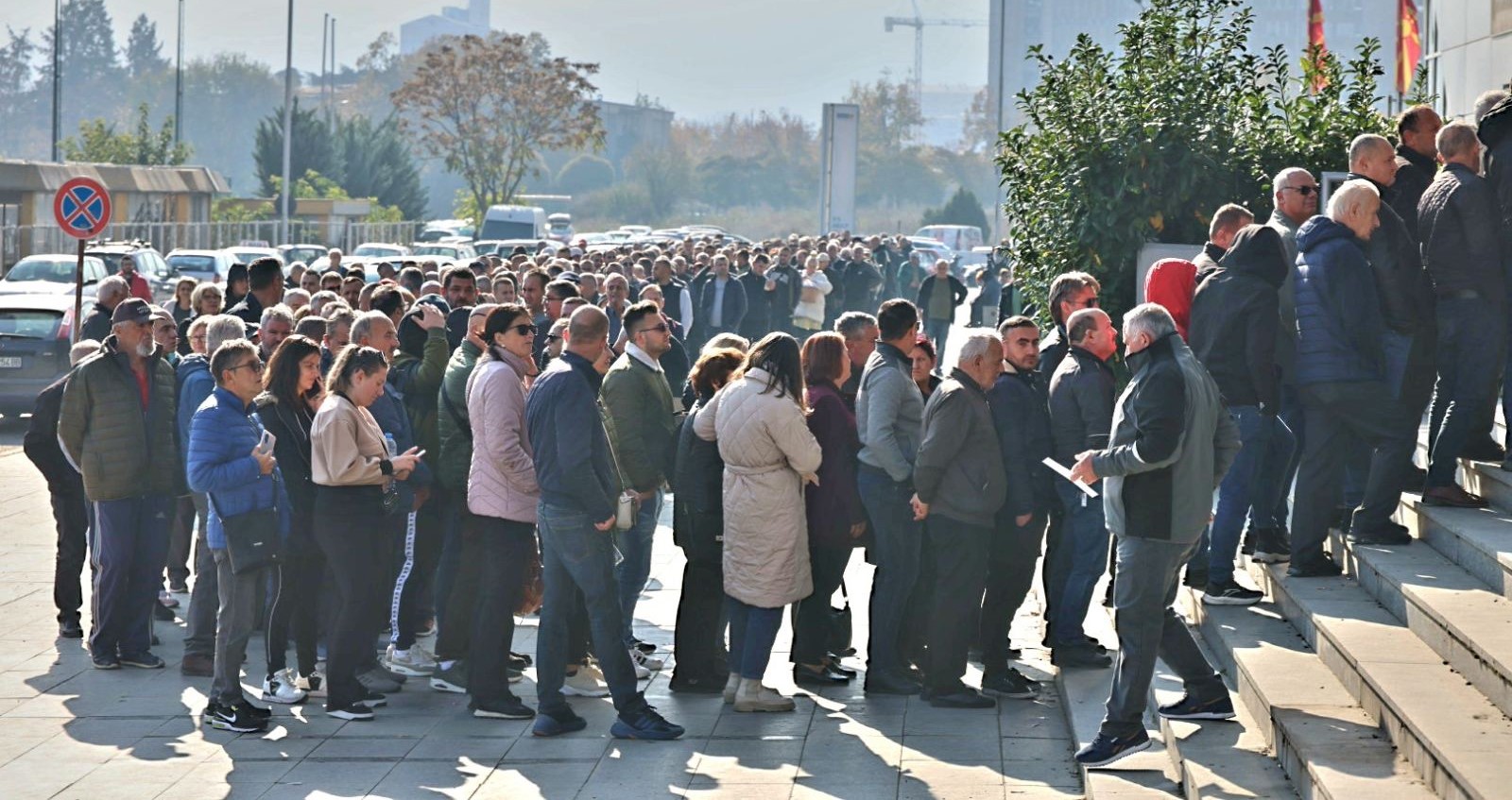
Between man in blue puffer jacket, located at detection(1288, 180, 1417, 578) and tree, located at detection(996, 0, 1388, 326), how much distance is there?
4.02m

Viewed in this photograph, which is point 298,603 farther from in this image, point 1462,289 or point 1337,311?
point 1462,289

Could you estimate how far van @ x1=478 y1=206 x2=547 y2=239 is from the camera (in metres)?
60.3

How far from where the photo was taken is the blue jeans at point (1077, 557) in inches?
379

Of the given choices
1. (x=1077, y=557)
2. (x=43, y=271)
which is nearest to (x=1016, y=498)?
(x=1077, y=557)

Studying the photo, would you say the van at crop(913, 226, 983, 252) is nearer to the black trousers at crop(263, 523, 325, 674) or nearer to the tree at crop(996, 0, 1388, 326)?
the tree at crop(996, 0, 1388, 326)

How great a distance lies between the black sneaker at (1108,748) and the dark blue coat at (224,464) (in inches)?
159

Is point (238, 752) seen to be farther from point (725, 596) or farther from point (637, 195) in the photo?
point (637, 195)

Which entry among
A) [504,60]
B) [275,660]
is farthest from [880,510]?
[504,60]

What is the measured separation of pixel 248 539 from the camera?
9266 millimetres

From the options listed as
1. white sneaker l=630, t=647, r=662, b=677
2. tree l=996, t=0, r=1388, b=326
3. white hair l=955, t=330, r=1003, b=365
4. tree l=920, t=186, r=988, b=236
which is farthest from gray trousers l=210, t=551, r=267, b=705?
tree l=920, t=186, r=988, b=236

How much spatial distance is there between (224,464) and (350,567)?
2.50 ft

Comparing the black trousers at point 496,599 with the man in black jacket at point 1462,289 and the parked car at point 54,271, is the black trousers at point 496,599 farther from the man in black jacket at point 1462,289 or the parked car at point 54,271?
the parked car at point 54,271

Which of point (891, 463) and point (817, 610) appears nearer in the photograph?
point (891, 463)

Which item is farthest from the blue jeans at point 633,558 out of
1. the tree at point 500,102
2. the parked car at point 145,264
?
the tree at point 500,102
